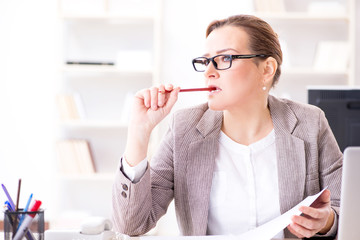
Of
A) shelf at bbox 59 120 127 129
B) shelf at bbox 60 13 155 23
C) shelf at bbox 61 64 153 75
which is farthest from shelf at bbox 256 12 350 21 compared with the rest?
shelf at bbox 59 120 127 129

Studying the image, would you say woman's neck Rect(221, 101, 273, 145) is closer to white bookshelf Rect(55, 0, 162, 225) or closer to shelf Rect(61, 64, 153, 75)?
shelf Rect(61, 64, 153, 75)

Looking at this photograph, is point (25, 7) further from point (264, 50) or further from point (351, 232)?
point (351, 232)

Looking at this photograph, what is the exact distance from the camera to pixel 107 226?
1207 mm

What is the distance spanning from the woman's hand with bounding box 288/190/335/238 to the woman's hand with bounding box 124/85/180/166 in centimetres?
46

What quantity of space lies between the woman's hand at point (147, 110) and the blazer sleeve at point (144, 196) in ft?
0.32

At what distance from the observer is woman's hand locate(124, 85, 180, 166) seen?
1.40 meters

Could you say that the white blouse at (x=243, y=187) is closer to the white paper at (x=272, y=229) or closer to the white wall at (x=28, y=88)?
the white paper at (x=272, y=229)

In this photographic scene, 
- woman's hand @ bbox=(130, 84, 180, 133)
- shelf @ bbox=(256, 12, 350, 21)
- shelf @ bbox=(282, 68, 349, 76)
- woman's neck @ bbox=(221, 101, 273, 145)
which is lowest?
woman's neck @ bbox=(221, 101, 273, 145)

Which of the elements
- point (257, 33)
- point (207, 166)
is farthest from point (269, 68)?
point (207, 166)

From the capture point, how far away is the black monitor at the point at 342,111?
156cm

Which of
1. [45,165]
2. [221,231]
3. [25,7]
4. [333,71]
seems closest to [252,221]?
[221,231]

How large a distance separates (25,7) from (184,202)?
2.91 m

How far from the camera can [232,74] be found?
4.91ft

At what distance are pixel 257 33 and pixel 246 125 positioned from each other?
303 mm
